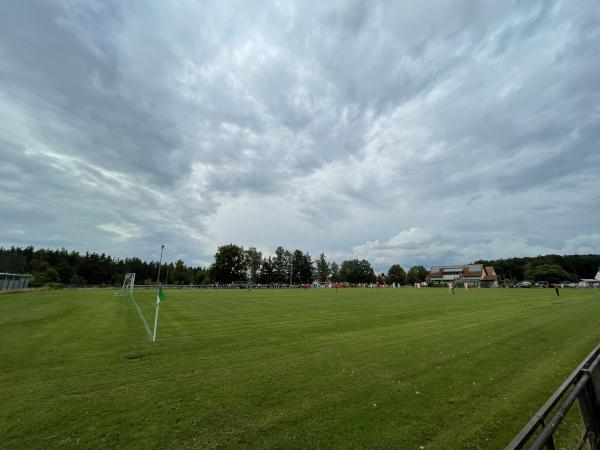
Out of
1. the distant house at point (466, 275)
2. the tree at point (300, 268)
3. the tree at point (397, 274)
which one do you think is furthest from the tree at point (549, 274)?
the tree at point (300, 268)

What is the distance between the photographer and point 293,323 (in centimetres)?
1619

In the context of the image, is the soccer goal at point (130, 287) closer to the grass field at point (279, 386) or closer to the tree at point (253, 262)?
the grass field at point (279, 386)

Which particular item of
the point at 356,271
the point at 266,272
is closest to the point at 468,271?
the point at 356,271

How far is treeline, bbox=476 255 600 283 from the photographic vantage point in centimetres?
11412

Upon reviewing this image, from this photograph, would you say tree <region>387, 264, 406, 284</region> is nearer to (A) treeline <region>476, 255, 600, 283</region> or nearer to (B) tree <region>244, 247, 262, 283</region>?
(A) treeline <region>476, 255, 600, 283</region>

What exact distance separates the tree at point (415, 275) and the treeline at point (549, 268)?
35.6 meters

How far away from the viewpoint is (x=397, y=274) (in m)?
154

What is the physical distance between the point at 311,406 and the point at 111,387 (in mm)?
4767

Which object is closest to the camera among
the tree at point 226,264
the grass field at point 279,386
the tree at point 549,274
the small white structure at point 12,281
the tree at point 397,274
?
the grass field at point 279,386

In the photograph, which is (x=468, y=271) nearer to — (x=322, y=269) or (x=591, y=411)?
(x=322, y=269)

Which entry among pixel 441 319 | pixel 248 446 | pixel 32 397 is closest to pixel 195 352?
pixel 32 397

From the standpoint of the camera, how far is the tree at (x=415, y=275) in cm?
15275

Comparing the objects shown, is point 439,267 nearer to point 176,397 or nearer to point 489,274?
point 489,274

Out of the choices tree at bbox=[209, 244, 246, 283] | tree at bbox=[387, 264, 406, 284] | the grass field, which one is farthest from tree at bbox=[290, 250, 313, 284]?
the grass field
